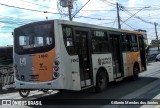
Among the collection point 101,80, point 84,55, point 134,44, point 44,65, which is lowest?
point 101,80

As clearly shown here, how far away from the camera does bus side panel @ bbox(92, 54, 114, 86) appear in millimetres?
13291

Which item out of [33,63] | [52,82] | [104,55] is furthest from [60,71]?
[104,55]

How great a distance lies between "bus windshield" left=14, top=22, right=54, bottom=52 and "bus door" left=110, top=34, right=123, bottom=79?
4901mm

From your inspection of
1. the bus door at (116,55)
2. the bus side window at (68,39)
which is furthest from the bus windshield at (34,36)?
the bus door at (116,55)

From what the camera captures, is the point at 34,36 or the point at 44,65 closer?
the point at 44,65

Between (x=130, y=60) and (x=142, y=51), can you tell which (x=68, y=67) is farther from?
(x=142, y=51)

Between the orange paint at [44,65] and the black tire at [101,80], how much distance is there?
3057 mm

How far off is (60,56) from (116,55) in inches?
223

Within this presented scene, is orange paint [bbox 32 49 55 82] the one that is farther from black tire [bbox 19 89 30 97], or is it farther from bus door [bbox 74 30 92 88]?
black tire [bbox 19 89 30 97]

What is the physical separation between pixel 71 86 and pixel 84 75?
52.4 inches

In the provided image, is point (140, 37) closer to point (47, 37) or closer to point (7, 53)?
point (47, 37)

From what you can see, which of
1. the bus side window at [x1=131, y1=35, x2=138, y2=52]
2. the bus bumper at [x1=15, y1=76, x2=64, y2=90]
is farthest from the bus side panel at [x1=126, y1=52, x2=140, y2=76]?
the bus bumper at [x1=15, y1=76, x2=64, y2=90]

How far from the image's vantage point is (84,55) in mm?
12688

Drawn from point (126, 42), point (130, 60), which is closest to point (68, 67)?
point (126, 42)
